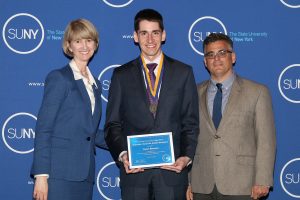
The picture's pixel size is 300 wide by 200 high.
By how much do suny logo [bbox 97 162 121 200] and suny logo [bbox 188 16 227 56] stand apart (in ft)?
4.69

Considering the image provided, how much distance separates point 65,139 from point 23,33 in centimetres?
147

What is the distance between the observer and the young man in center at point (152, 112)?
334 cm

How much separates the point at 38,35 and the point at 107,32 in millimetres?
670

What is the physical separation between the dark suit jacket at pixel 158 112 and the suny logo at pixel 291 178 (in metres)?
1.41

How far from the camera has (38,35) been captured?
434 centimetres

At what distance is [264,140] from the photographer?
3.50 meters

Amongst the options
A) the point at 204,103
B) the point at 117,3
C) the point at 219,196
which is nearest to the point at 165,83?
the point at 204,103

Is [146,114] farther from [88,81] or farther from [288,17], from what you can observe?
[288,17]

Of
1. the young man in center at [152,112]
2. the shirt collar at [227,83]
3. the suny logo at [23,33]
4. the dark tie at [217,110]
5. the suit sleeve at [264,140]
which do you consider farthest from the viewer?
the suny logo at [23,33]

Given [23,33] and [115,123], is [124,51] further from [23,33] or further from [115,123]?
[115,123]

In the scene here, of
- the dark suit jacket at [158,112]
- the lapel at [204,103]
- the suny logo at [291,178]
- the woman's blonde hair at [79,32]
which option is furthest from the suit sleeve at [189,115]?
the suny logo at [291,178]

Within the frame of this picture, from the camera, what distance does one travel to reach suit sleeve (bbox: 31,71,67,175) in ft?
10.7

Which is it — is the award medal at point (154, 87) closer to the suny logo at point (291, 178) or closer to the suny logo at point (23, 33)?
the suny logo at point (23, 33)

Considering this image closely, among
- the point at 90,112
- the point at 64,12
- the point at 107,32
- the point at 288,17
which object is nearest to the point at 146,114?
the point at 90,112
